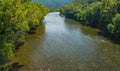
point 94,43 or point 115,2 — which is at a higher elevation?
point 115,2

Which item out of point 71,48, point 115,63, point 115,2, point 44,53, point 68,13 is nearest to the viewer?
point 115,63

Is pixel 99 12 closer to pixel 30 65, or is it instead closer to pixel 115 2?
pixel 115 2

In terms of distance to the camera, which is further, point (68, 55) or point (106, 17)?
point (106, 17)

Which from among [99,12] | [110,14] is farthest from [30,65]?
[99,12]

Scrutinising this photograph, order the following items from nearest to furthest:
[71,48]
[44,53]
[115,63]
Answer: [115,63] < [44,53] < [71,48]

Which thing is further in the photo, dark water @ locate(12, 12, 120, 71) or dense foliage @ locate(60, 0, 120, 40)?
dense foliage @ locate(60, 0, 120, 40)

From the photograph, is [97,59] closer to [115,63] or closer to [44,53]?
[115,63]

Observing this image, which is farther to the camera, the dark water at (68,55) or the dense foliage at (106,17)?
the dense foliage at (106,17)

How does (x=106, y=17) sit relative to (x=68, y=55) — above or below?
above

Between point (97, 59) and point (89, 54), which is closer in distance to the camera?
point (97, 59)
